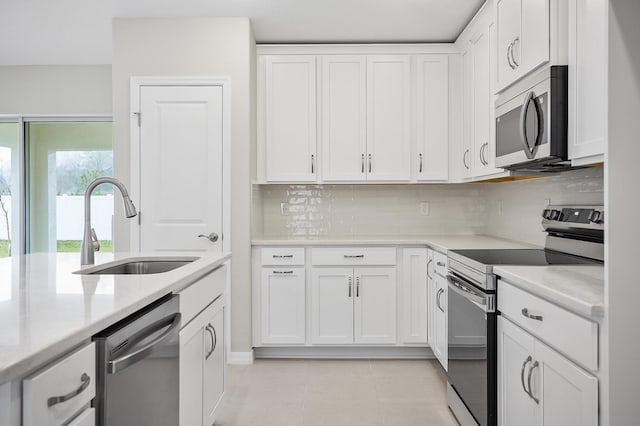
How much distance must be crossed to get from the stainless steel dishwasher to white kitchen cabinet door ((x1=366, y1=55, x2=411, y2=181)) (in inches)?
96.3

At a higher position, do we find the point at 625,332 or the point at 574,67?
the point at 574,67

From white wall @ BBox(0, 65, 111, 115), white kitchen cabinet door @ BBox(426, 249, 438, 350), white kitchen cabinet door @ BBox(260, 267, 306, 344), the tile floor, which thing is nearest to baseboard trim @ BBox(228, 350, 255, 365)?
the tile floor

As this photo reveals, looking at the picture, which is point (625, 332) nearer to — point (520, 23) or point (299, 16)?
point (520, 23)

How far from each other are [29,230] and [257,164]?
2725mm

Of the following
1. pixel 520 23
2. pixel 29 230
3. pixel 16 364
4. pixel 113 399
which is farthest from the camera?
pixel 29 230

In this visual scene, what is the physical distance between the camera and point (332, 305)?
3.41 meters

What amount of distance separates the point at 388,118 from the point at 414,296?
1.47 meters

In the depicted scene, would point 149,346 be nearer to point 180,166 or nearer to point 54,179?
point 180,166

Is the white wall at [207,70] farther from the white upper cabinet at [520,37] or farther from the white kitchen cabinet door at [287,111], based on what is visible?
the white upper cabinet at [520,37]

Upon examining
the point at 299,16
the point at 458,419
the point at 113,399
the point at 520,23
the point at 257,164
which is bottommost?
the point at 458,419

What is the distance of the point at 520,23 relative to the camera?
7.47 feet

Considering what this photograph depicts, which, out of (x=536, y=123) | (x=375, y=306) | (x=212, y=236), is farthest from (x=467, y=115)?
(x=212, y=236)

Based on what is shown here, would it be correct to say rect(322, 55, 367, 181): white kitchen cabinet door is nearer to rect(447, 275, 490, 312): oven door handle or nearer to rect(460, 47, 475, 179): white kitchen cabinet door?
rect(460, 47, 475, 179): white kitchen cabinet door

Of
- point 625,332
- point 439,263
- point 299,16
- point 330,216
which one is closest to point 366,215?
point 330,216
